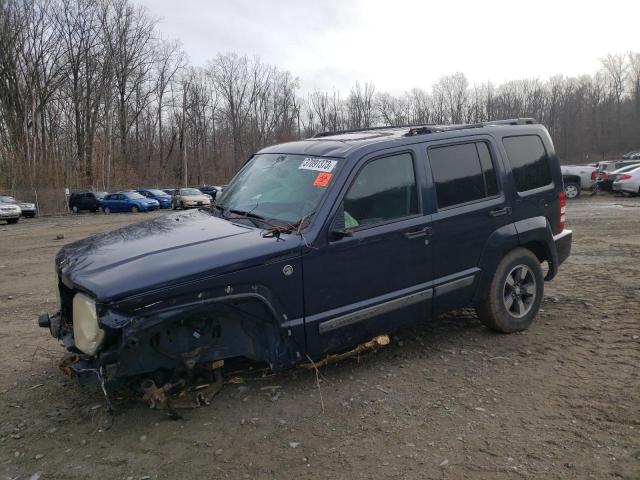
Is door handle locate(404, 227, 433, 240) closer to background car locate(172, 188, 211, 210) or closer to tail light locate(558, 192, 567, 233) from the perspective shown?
tail light locate(558, 192, 567, 233)

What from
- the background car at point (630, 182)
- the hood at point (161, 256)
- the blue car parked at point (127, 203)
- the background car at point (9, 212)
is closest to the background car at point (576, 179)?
the background car at point (630, 182)

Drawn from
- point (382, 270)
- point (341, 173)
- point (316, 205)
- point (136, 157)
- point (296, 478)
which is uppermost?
point (136, 157)

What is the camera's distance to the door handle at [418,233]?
412 centimetres

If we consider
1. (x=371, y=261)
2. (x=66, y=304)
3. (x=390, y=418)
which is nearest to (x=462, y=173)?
(x=371, y=261)

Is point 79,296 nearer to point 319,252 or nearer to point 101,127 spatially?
point 319,252

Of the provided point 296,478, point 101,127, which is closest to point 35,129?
point 101,127

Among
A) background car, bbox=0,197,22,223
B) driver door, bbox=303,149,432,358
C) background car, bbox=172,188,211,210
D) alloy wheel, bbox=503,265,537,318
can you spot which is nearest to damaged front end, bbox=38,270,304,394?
driver door, bbox=303,149,432,358

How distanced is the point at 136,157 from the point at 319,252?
64.6 meters

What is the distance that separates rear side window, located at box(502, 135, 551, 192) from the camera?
501 centimetres

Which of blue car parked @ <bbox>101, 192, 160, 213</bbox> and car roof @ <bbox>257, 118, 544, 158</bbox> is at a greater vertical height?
car roof @ <bbox>257, 118, 544, 158</bbox>

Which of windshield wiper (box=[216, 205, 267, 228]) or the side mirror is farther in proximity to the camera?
windshield wiper (box=[216, 205, 267, 228])

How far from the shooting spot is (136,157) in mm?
63250

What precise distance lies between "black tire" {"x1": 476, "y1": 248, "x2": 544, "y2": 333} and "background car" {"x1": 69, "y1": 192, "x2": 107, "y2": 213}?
3416 cm

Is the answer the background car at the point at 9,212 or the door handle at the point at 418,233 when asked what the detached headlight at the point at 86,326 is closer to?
the door handle at the point at 418,233
